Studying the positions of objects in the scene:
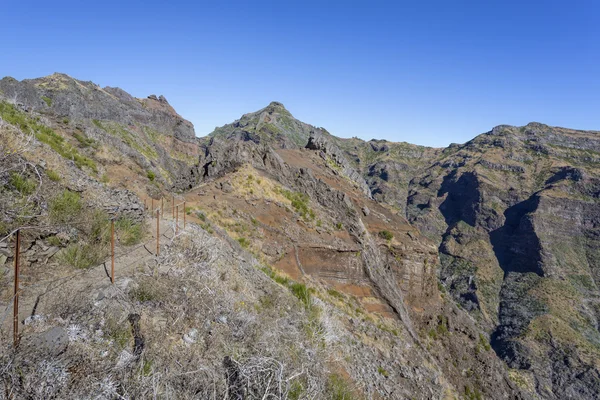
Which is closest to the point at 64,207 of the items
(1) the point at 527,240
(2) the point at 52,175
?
(2) the point at 52,175

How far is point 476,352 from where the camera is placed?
26156 millimetres

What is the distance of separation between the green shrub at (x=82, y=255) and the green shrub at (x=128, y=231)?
53.0 inches

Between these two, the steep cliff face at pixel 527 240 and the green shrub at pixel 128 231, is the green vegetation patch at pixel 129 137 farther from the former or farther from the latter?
the steep cliff face at pixel 527 240

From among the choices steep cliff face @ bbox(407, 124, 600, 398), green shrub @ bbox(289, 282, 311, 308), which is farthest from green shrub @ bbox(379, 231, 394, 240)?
steep cliff face @ bbox(407, 124, 600, 398)

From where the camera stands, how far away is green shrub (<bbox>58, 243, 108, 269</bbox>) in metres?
6.99

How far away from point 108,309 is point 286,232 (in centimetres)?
1504

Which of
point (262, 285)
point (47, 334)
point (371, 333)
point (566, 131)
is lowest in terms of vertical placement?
point (371, 333)

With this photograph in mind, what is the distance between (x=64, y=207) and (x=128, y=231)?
68.9 inches

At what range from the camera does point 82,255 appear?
7254 millimetres

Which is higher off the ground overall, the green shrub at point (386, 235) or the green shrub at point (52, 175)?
the green shrub at point (52, 175)

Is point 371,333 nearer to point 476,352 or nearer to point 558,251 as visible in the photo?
point 476,352

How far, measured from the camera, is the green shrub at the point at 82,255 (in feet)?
22.9

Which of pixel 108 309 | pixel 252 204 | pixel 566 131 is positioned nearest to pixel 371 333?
pixel 252 204

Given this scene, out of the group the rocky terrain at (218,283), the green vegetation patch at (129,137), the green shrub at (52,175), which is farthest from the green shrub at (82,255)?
the green vegetation patch at (129,137)
